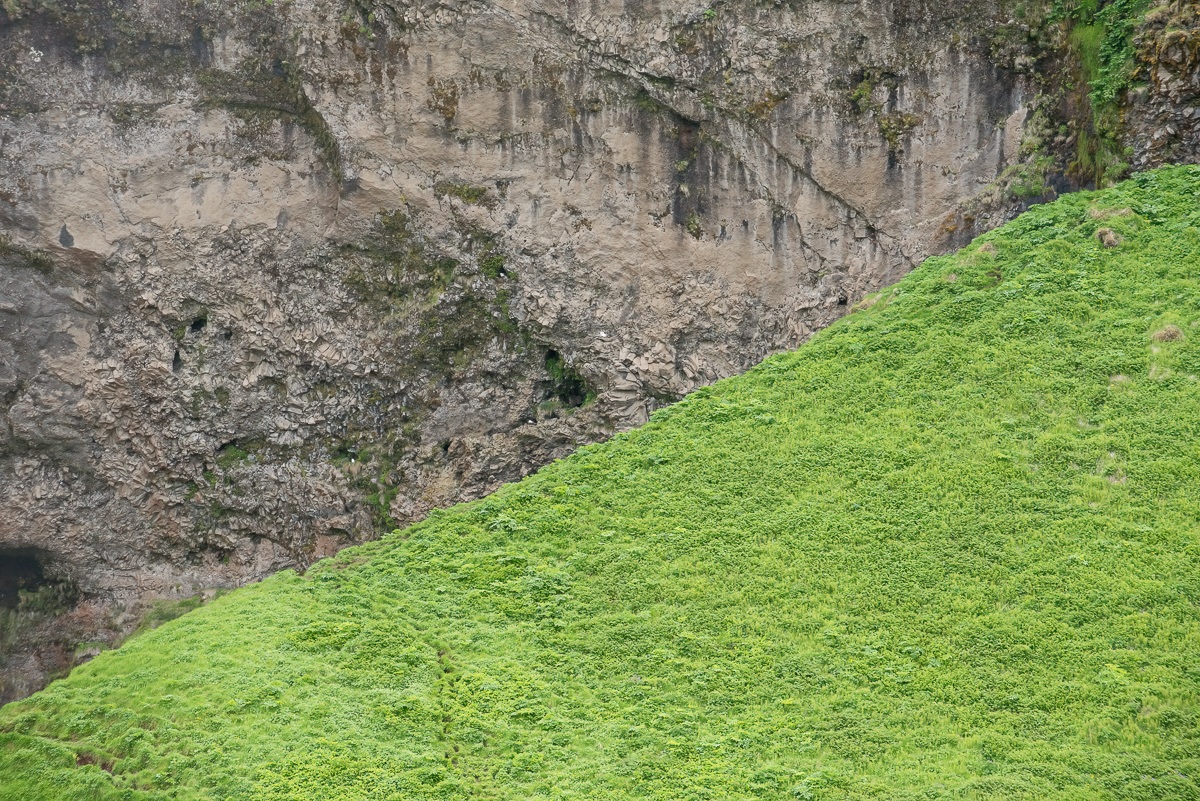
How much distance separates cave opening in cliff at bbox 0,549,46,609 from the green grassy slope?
7.12 m

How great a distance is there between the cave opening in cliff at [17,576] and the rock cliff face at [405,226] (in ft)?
2.45

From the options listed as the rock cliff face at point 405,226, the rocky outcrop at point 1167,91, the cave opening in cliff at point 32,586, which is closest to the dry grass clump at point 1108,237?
the rocky outcrop at point 1167,91

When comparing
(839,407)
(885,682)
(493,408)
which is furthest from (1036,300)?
(493,408)

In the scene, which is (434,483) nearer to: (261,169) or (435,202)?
(435,202)

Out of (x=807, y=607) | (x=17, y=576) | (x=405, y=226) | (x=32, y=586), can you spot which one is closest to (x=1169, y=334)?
(x=807, y=607)

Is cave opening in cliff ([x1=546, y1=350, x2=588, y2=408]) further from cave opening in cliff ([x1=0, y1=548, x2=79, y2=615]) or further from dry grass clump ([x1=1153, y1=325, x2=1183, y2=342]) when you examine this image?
cave opening in cliff ([x1=0, y1=548, x2=79, y2=615])

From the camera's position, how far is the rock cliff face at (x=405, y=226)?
19062 mm

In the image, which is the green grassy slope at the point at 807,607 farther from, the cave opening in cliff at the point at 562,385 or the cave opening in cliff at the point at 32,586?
the cave opening in cliff at the point at 32,586

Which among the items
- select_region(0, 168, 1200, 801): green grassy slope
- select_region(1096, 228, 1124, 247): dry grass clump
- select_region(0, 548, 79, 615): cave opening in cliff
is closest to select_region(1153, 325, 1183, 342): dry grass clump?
select_region(0, 168, 1200, 801): green grassy slope

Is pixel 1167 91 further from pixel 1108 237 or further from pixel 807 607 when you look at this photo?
pixel 807 607

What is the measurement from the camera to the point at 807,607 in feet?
42.4

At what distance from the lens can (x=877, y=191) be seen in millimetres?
19016

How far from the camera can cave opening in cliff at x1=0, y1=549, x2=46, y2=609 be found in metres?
20.2

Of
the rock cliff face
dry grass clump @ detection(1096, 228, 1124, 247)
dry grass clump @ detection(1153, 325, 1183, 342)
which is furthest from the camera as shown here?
the rock cliff face
